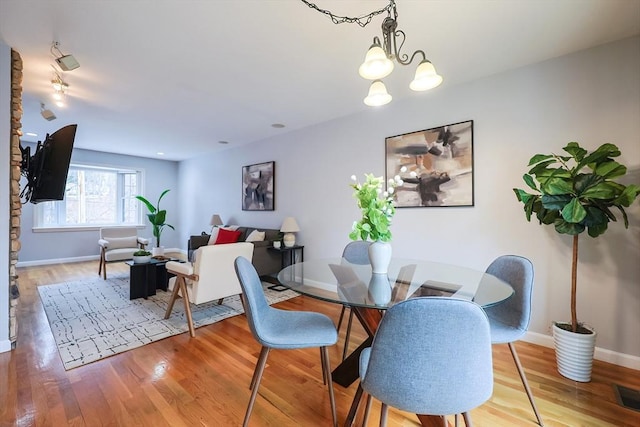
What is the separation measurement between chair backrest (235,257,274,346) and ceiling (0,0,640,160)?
165 centimetres

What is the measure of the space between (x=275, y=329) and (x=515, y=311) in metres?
1.43

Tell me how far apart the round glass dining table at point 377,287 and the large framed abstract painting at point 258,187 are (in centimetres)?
285

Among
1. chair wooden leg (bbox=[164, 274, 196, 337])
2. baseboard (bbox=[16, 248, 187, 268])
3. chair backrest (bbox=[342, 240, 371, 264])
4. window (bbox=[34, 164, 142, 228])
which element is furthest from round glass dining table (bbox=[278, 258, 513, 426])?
window (bbox=[34, 164, 142, 228])

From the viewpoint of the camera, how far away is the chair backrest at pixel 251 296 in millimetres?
1458

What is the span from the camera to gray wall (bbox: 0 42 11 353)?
221 centimetres

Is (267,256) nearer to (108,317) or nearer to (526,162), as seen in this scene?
(108,317)

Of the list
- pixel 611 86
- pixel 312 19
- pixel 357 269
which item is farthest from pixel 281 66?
pixel 611 86

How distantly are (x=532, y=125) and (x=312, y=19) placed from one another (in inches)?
82.6

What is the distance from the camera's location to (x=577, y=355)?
194 centimetres

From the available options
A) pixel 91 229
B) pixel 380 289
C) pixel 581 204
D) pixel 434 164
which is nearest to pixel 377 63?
pixel 380 289

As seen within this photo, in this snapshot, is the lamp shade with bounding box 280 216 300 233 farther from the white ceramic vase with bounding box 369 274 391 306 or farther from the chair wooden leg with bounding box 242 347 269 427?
the chair wooden leg with bounding box 242 347 269 427

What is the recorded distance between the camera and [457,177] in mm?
2879

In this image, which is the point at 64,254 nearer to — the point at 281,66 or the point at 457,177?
the point at 281,66

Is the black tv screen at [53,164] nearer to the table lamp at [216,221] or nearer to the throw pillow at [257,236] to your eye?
the throw pillow at [257,236]
